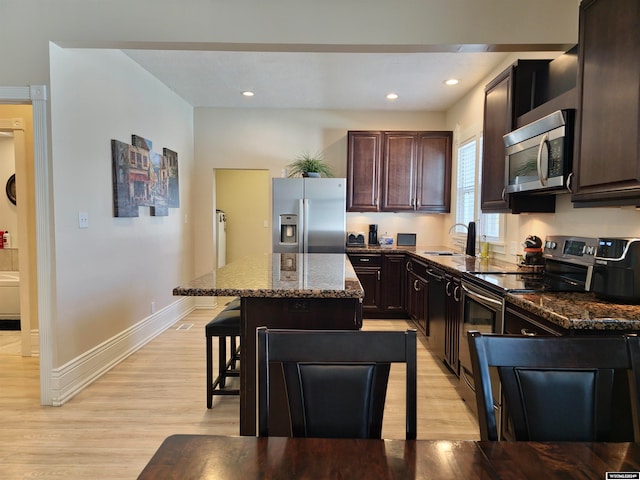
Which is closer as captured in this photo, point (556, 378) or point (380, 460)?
point (380, 460)

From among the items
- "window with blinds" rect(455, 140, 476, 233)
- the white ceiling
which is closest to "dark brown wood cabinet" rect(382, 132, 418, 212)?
the white ceiling

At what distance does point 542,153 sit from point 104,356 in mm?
3574

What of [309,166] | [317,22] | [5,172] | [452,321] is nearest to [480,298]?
[452,321]

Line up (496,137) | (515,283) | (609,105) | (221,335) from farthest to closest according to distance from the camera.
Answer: (496,137)
(221,335)
(515,283)
(609,105)

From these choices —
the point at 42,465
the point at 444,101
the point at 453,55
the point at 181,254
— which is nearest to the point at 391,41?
the point at 453,55

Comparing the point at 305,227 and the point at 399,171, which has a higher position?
the point at 399,171

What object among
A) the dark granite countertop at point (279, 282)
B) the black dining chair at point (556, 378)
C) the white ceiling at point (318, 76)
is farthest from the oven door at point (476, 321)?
the white ceiling at point (318, 76)

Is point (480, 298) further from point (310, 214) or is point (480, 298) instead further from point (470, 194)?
point (310, 214)

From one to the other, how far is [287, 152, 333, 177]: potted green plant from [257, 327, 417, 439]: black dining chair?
402cm

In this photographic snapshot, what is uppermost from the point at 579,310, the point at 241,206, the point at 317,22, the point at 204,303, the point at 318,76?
the point at 318,76

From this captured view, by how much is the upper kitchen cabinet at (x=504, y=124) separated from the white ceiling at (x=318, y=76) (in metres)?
0.69

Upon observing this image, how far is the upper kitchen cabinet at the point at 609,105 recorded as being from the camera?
1651mm

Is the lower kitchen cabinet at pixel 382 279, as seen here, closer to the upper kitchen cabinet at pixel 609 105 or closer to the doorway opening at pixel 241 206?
the doorway opening at pixel 241 206

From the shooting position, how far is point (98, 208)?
3.11 meters
